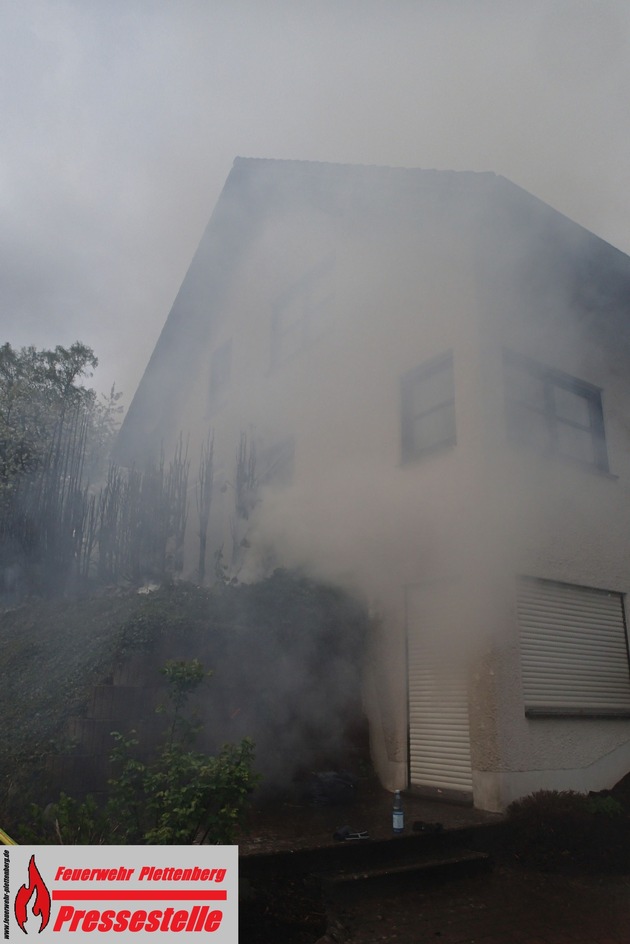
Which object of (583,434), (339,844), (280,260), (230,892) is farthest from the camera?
(280,260)

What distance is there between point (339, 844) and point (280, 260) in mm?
7569

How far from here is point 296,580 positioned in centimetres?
641

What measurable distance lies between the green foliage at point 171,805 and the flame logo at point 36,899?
1.62 feet

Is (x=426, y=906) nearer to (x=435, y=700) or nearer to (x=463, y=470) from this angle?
(x=435, y=700)

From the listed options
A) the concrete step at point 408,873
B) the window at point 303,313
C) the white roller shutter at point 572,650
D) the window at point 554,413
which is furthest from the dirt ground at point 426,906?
the window at point 303,313

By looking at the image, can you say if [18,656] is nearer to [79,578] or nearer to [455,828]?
[79,578]

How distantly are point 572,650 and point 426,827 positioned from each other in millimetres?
2525

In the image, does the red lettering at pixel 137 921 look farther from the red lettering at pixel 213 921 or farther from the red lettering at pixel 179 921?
the red lettering at pixel 213 921

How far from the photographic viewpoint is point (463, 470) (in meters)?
5.96

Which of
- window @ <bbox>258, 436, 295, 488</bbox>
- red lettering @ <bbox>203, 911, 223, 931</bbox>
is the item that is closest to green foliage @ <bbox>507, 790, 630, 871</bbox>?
red lettering @ <bbox>203, 911, 223, 931</bbox>

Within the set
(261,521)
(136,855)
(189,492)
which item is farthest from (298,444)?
(136,855)

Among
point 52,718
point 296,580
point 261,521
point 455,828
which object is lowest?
point 455,828

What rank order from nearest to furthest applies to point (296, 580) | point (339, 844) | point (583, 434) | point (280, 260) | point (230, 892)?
point (230, 892) → point (339, 844) → point (296, 580) → point (583, 434) → point (280, 260)

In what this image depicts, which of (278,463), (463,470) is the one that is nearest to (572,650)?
(463,470)
